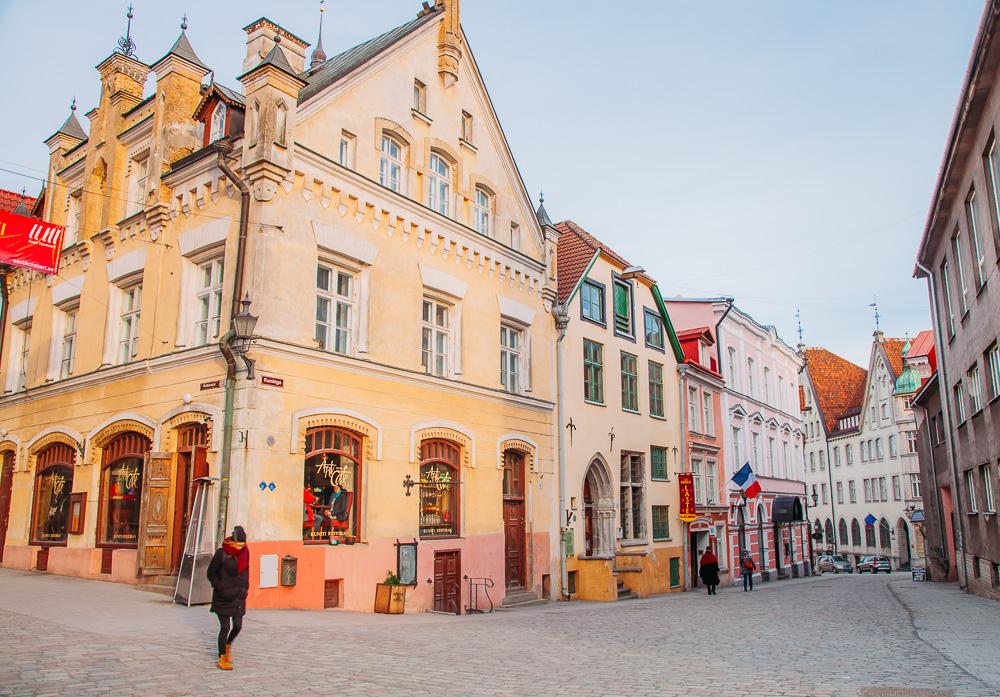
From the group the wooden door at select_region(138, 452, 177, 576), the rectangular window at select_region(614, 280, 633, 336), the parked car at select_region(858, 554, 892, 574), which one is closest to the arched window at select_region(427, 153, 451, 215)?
the wooden door at select_region(138, 452, 177, 576)

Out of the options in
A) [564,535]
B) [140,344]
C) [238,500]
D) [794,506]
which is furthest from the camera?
[794,506]

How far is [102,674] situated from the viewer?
837cm

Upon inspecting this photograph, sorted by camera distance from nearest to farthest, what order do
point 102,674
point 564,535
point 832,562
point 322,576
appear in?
point 102,674 → point 322,576 → point 564,535 → point 832,562

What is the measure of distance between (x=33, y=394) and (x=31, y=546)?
150 inches

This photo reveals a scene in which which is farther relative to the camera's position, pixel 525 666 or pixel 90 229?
pixel 90 229

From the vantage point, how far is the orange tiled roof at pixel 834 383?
82438 millimetres

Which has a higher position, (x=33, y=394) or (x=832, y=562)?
(x=33, y=394)

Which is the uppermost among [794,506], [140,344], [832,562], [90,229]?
[90,229]

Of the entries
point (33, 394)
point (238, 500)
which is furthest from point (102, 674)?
point (33, 394)

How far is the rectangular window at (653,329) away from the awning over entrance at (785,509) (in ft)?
45.6

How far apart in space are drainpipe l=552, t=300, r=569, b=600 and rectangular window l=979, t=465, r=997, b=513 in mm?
10432

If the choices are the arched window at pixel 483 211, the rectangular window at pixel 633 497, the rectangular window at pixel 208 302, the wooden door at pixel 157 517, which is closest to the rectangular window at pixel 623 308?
the rectangular window at pixel 633 497

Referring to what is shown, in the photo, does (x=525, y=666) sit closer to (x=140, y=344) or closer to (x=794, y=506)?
(x=140, y=344)

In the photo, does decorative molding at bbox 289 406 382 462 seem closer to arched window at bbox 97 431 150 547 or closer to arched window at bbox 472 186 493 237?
arched window at bbox 97 431 150 547
